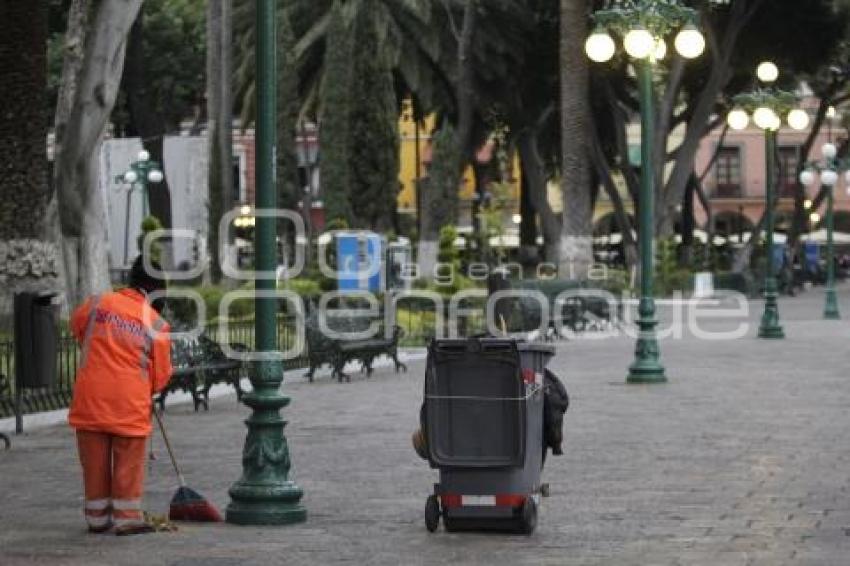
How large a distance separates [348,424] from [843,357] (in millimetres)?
11742

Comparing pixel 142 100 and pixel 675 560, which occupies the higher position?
pixel 142 100

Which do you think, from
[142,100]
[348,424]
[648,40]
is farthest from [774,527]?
[142,100]

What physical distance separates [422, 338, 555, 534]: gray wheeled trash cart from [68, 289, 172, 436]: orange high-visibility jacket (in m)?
1.56

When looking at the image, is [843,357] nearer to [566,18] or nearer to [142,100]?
[566,18]

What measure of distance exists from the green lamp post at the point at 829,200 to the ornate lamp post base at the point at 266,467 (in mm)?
33028

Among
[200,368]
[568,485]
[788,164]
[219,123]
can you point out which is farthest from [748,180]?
[568,485]

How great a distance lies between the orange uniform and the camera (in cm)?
1052

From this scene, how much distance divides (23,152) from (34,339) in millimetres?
5968

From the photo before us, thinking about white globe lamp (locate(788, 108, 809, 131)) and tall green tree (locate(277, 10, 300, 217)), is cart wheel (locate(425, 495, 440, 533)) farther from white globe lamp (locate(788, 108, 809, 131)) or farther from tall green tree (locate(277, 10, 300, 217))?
tall green tree (locate(277, 10, 300, 217))

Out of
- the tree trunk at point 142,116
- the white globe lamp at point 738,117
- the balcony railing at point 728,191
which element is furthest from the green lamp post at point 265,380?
the balcony railing at point 728,191

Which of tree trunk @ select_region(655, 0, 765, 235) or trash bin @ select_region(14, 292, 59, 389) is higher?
tree trunk @ select_region(655, 0, 765, 235)

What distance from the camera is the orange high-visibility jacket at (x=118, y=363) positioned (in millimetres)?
10516

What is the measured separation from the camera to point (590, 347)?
1255 inches

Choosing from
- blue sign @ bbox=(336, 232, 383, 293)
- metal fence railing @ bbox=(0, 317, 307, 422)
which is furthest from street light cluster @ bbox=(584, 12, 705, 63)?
blue sign @ bbox=(336, 232, 383, 293)
